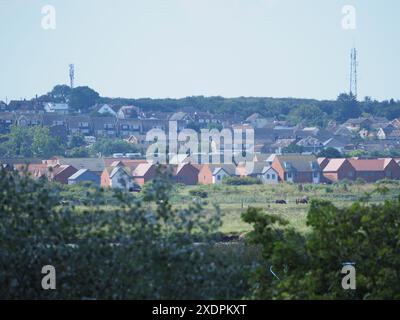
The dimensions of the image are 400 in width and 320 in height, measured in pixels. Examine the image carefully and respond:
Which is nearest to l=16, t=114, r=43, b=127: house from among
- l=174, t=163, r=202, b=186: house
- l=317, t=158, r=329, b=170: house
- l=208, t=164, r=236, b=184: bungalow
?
l=174, t=163, r=202, b=186: house

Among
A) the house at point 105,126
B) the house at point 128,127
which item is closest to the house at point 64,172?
the house at point 105,126

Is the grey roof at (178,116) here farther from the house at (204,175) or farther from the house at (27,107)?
the house at (204,175)

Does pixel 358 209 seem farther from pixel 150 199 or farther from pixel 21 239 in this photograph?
pixel 21 239

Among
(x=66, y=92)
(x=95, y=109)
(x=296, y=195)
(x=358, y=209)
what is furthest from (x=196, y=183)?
(x=358, y=209)

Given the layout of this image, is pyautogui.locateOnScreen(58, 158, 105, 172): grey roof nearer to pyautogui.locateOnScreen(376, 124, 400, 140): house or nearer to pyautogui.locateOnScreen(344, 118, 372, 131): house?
pyautogui.locateOnScreen(376, 124, 400, 140): house

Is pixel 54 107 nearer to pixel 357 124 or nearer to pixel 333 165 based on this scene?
pixel 333 165

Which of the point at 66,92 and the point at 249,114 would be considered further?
the point at 249,114

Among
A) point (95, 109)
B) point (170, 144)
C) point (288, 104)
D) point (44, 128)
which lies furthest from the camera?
point (288, 104)
